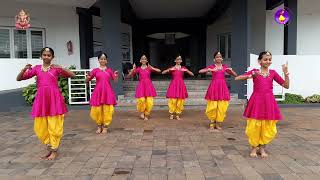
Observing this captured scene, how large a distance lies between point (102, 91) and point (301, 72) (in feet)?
23.2

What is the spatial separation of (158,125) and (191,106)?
279 centimetres

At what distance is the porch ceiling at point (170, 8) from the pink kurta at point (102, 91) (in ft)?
21.1

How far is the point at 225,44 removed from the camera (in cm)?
1557

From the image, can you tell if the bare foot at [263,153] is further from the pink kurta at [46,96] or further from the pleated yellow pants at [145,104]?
the pleated yellow pants at [145,104]

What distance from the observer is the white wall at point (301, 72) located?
10.5 m

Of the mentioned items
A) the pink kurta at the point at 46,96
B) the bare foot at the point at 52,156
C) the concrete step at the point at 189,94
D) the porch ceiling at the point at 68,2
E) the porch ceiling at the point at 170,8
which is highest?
the porch ceiling at the point at 170,8

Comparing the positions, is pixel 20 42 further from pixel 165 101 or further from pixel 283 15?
pixel 283 15

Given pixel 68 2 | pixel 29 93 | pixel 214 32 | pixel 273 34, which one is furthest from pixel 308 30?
pixel 29 93

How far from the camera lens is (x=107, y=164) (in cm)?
468

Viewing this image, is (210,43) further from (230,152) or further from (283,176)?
(283,176)

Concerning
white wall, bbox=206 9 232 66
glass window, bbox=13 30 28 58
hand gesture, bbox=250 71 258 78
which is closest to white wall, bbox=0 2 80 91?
glass window, bbox=13 30 28 58

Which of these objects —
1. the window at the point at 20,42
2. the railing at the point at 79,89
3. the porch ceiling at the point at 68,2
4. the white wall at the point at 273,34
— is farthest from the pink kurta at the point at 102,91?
the white wall at the point at 273,34

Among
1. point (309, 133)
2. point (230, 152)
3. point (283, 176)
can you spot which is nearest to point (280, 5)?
point (309, 133)

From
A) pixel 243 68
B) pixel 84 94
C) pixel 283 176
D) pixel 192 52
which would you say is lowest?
pixel 283 176
